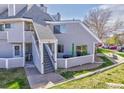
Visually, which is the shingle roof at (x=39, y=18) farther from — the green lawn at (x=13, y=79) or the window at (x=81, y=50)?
the green lawn at (x=13, y=79)

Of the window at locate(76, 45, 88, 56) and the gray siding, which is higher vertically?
the gray siding

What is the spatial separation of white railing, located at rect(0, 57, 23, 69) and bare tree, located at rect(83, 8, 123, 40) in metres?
2.58

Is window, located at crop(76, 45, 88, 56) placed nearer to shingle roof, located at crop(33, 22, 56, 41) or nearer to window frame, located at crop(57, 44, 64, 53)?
window frame, located at crop(57, 44, 64, 53)

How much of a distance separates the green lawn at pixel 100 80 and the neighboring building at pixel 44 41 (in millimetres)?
773

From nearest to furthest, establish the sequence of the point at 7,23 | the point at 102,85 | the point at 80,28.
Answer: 1. the point at 102,85
2. the point at 80,28
3. the point at 7,23

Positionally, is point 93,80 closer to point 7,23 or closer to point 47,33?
point 47,33

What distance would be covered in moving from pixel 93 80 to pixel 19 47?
2.97 m

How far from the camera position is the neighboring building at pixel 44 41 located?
758 cm

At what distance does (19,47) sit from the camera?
8.49 metres

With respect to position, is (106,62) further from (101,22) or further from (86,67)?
(101,22)

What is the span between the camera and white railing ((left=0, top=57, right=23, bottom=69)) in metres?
7.75

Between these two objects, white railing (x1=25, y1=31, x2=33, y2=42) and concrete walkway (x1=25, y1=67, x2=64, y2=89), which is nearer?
concrete walkway (x1=25, y1=67, x2=64, y2=89)

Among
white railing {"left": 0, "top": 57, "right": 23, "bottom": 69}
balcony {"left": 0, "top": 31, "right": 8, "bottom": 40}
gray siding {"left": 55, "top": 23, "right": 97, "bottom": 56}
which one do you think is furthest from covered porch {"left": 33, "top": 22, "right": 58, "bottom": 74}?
balcony {"left": 0, "top": 31, "right": 8, "bottom": 40}
